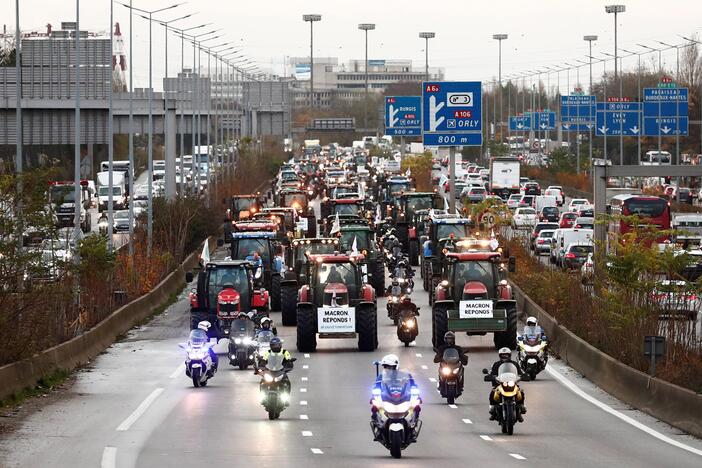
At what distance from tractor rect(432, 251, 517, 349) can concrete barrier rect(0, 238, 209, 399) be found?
7665 mm

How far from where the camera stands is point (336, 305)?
36656mm

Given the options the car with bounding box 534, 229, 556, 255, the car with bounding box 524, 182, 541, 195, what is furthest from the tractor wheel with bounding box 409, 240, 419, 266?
the car with bounding box 524, 182, 541, 195

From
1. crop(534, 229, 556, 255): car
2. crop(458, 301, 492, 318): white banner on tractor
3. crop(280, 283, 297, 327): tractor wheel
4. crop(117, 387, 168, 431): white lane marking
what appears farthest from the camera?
crop(534, 229, 556, 255): car

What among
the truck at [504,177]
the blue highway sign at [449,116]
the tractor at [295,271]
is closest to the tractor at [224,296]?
the tractor at [295,271]

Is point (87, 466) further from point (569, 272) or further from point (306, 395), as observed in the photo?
point (569, 272)

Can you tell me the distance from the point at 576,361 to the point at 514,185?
276 feet

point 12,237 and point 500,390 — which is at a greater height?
point 12,237

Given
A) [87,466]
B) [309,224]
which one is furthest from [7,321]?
[309,224]

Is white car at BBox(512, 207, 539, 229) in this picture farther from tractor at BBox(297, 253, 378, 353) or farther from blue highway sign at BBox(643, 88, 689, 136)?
tractor at BBox(297, 253, 378, 353)

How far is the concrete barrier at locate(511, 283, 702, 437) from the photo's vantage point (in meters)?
25.2

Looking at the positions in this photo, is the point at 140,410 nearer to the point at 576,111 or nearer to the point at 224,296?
the point at 224,296

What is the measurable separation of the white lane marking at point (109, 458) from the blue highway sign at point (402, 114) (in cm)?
7637

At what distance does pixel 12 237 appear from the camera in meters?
31.1

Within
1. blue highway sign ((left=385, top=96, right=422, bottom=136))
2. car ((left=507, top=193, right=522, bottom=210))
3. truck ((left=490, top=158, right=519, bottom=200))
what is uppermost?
blue highway sign ((left=385, top=96, right=422, bottom=136))
